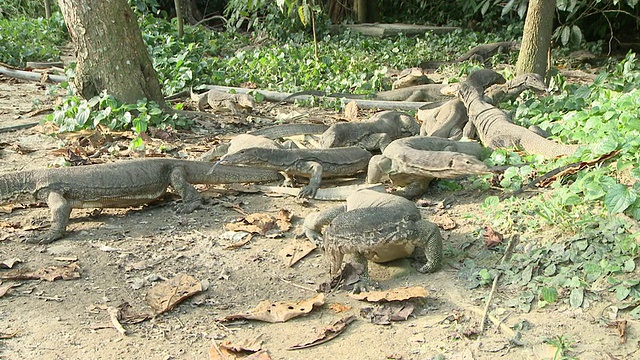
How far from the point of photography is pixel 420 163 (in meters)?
5.57

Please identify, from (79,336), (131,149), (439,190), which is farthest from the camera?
(131,149)

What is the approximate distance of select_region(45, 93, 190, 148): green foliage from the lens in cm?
773

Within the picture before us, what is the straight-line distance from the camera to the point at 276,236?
5301mm

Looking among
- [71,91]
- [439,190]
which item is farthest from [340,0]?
[439,190]

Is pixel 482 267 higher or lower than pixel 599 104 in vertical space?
lower

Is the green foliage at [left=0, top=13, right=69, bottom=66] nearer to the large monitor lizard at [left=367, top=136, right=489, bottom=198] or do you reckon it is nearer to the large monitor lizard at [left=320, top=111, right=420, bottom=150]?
the large monitor lizard at [left=320, top=111, right=420, bottom=150]

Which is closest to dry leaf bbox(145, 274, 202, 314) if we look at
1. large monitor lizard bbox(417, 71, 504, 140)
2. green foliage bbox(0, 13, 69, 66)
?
large monitor lizard bbox(417, 71, 504, 140)

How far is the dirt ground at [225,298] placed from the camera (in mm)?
3684

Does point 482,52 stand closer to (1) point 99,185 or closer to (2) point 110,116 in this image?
(2) point 110,116

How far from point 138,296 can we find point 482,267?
232 cm

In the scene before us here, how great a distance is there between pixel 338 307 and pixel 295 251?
927 mm

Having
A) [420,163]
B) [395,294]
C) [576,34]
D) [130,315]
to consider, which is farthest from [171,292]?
[576,34]

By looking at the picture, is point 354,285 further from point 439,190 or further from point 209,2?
point 209,2

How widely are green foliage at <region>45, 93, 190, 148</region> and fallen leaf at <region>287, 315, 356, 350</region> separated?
4.43 m
